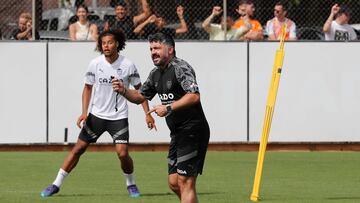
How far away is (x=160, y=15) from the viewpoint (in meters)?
22.0

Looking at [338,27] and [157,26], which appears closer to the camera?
[157,26]

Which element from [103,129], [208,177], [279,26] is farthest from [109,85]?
[279,26]

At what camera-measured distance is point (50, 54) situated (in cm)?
2138

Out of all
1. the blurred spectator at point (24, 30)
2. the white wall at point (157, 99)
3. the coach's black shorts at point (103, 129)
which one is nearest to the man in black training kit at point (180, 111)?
the coach's black shorts at point (103, 129)

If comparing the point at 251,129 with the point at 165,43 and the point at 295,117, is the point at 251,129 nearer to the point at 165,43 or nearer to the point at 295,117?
the point at 295,117

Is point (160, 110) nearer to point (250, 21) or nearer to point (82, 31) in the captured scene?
point (82, 31)

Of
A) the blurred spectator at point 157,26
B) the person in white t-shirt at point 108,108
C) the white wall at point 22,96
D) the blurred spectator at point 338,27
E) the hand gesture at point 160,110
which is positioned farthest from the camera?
the blurred spectator at point 338,27

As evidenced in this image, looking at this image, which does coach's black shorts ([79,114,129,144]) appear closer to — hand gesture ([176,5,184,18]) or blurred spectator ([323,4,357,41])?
hand gesture ([176,5,184,18])

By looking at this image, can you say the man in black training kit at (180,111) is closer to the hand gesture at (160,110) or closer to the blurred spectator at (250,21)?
the hand gesture at (160,110)

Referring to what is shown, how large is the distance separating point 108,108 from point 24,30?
25.7 feet

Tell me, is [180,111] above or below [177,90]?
below

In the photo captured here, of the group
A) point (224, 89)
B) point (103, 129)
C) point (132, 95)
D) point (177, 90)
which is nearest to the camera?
point (177, 90)

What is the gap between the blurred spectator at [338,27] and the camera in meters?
21.9

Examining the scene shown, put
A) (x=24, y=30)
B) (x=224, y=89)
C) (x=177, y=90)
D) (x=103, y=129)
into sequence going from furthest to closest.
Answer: (x=224, y=89) → (x=24, y=30) → (x=103, y=129) → (x=177, y=90)
